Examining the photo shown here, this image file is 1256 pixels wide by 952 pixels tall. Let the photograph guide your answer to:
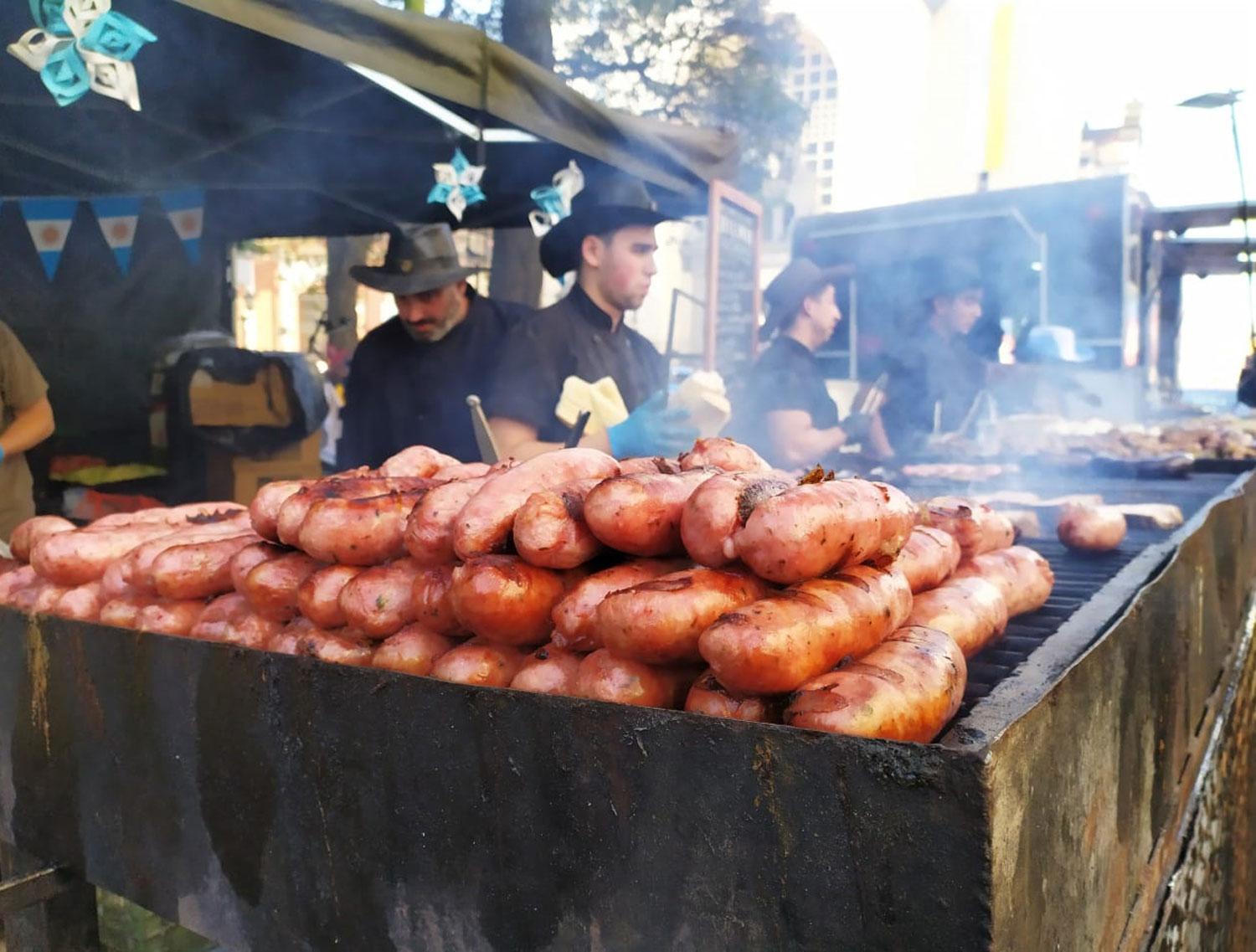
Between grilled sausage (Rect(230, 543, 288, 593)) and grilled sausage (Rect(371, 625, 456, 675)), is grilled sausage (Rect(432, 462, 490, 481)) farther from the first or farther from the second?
grilled sausage (Rect(371, 625, 456, 675))


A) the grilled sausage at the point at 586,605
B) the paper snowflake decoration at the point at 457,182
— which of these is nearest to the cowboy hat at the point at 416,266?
the paper snowflake decoration at the point at 457,182

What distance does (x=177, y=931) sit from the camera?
3.37m

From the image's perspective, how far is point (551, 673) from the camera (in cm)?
167

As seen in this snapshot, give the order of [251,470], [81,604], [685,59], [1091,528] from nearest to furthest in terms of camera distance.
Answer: [81,604] → [1091,528] → [251,470] → [685,59]

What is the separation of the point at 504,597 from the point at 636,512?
0.28 m

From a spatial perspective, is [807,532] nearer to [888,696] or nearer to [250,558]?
[888,696]

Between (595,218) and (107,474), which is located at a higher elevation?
(595,218)

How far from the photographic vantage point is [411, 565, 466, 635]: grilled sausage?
181 cm

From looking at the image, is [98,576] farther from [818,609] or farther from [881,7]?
[881,7]

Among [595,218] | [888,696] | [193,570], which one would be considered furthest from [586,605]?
[595,218]

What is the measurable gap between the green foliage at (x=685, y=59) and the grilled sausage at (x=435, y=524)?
1117 cm

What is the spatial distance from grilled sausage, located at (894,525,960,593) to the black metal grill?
0.20m

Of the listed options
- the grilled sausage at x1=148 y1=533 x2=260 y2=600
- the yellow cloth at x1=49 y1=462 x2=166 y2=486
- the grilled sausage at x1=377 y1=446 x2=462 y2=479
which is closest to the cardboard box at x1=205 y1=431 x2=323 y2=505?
the yellow cloth at x1=49 y1=462 x2=166 y2=486

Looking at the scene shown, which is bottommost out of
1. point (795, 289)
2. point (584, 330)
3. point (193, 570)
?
point (193, 570)
